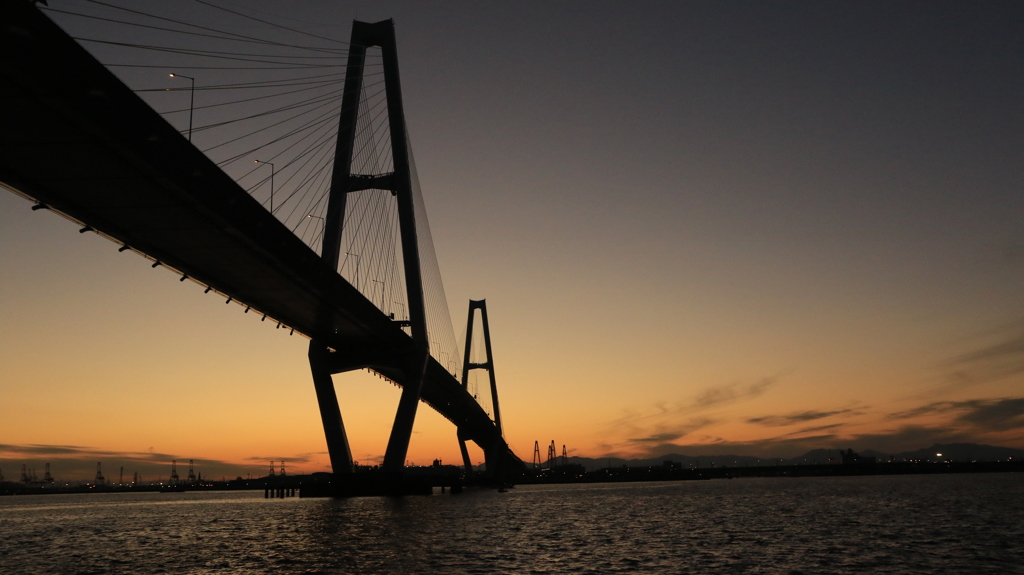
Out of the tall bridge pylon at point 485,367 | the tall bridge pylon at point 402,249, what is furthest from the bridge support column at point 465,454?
the tall bridge pylon at point 402,249

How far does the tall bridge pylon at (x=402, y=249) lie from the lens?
46125 millimetres

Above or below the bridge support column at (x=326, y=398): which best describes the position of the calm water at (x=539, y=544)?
below

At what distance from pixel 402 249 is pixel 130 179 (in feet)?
79.4

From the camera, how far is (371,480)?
50.6m

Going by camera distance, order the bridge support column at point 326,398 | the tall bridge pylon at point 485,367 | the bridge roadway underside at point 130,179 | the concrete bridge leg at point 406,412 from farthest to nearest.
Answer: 1. the tall bridge pylon at point 485,367
2. the concrete bridge leg at point 406,412
3. the bridge support column at point 326,398
4. the bridge roadway underside at point 130,179

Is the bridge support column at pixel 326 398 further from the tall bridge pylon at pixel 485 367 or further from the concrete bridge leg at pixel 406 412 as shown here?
the tall bridge pylon at pixel 485 367

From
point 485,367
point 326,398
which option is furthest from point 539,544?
point 485,367

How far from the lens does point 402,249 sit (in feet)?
153

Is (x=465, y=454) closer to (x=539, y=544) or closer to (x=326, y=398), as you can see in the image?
(x=326, y=398)

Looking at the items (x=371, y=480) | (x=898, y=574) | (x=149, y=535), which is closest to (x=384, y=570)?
(x=898, y=574)

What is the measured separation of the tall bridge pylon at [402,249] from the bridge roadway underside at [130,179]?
7.56 meters

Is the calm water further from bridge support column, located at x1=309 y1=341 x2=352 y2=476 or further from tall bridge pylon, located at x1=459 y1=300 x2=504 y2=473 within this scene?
tall bridge pylon, located at x1=459 y1=300 x2=504 y2=473

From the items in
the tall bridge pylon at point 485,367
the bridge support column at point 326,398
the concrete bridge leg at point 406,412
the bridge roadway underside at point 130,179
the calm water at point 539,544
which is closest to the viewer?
the bridge roadway underside at point 130,179

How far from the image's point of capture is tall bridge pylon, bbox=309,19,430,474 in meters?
46.1
